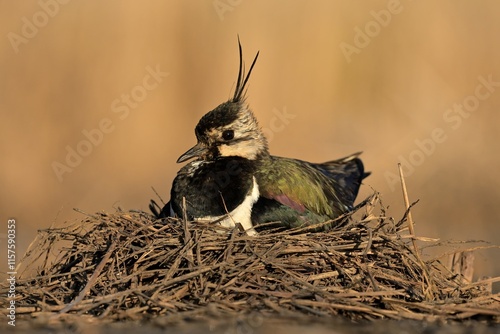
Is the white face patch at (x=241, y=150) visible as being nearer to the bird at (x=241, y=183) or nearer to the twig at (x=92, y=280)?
the bird at (x=241, y=183)

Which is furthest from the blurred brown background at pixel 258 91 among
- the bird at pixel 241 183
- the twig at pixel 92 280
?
the twig at pixel 92 280

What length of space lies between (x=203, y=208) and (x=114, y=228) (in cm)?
68

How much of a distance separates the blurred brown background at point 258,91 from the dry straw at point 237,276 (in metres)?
6.59

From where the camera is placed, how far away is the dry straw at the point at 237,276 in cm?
555

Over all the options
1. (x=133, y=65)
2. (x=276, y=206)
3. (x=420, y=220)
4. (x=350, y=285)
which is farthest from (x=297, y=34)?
(x=350, y=285)

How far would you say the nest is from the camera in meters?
5.55

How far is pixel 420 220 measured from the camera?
1289 centimetres

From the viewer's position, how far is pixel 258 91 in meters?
14.4

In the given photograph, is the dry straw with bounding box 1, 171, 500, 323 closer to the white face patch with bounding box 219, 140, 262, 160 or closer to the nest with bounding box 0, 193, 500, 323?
the nest with bounding box 0, 193, 500, 323

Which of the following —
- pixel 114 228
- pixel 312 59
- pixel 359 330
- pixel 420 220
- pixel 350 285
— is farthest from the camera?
pixel 312 59

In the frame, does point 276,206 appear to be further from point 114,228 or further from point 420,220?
point 420,220

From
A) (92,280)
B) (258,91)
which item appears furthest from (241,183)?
(258,91)

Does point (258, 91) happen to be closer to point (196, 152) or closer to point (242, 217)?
point (196, 152)

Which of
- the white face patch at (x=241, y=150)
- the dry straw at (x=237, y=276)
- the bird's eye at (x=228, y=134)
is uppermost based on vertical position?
the bird's eye at (x=228, y=134)
